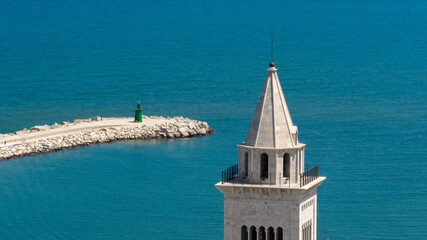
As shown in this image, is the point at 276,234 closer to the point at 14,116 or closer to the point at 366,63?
the point at 14,116

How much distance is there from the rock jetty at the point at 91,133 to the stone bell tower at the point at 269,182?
51.9 meters

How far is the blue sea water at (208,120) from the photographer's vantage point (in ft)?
228

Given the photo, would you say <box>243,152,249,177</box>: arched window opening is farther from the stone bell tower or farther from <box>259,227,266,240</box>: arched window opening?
<box>259,227,266,240</box>: arched window opening

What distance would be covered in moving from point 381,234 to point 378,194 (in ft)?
30.6

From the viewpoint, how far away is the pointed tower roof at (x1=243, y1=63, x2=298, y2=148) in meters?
39.2

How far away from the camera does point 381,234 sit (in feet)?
213

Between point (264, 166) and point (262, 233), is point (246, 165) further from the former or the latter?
point (262, 233)

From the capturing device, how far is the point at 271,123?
129ft

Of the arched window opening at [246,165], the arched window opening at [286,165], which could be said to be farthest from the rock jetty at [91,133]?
the arched window opening at [286,165]

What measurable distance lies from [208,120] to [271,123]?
222 ft

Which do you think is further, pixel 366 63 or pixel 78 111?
pixel 366 63

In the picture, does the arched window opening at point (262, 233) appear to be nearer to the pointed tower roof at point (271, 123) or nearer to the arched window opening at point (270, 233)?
the arched window opening at point (270, 233)

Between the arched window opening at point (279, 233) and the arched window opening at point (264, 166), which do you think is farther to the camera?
the arched window opening at point (279, 233)

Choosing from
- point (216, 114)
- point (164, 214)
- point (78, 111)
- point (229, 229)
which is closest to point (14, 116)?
point (78, 111)
